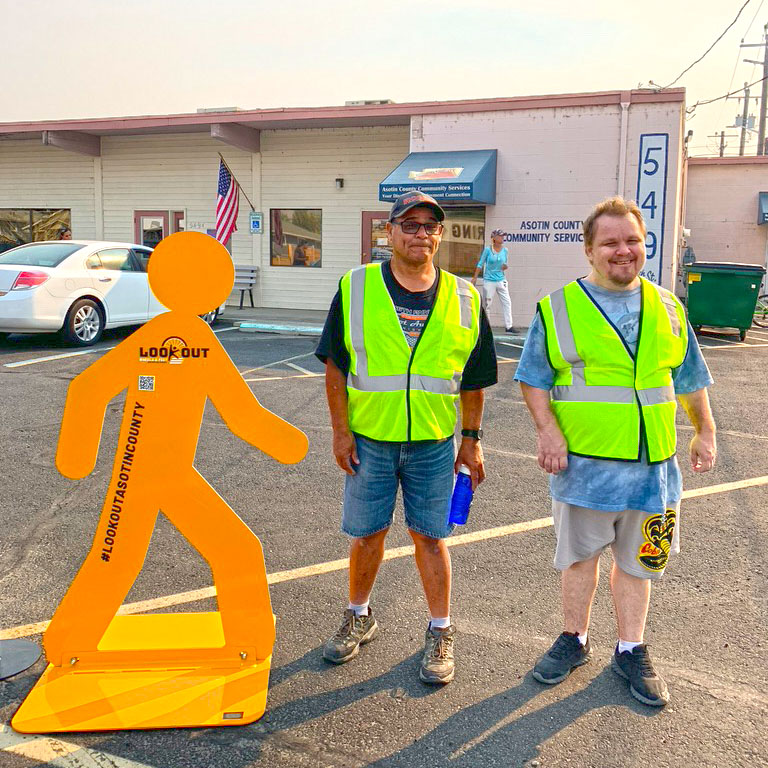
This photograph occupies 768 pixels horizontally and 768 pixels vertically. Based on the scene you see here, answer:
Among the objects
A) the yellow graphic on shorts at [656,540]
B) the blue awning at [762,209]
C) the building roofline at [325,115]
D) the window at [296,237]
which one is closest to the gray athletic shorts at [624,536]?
the yellow graphic on shorts at [656,540]

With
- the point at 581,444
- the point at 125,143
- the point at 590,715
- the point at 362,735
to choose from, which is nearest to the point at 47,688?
the point at 362,735

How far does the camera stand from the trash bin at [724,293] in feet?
44.4

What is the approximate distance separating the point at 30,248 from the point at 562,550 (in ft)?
34.8

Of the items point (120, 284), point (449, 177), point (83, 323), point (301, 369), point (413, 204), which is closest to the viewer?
point (413, 204)

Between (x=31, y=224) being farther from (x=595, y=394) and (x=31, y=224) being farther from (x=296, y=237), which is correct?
(x=595, y=394)

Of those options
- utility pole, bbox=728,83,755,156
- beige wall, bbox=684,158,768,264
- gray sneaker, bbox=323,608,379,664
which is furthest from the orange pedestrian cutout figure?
utility pole, bbox=728,83,755,156

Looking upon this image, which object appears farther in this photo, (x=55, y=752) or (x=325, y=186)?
(x=325, y=186)

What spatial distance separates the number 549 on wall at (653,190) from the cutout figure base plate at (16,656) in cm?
1284

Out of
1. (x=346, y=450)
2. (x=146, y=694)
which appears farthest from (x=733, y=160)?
(x=146, y=694)

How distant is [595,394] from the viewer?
2967 mm

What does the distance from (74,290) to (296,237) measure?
27.0 ft

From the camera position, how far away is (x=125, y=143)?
19344 mm

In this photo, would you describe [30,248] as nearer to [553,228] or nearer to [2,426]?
[2,426]

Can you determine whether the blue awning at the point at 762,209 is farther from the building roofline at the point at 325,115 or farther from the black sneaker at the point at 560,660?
the black sneaker at the point at 560,660
